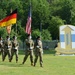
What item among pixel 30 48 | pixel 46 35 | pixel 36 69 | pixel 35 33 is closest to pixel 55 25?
pixel 46 35

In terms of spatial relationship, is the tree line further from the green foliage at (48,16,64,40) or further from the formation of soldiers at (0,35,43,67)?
the formation of soldiers at (0,35,43,67)

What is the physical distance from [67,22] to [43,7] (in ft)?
20.8

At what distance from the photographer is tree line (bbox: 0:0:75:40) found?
244 feet

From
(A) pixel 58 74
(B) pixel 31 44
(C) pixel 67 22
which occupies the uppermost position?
(C) pixel 67 22

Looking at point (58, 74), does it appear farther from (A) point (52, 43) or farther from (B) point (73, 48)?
(A) point (52, 43)

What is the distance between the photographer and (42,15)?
78188 mm

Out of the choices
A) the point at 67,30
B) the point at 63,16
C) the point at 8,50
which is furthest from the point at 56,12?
the point at 8,50

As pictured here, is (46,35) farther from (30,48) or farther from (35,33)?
(30,48)

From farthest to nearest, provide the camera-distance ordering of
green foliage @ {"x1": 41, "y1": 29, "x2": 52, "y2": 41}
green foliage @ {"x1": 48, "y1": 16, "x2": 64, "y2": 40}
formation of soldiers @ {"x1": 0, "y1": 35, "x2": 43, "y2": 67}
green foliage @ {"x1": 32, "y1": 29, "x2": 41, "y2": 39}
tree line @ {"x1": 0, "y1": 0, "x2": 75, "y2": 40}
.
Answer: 1. tree line @ {"x1": 0, "y1": 0, "x2": 75, "y2": 40}
2. green foliage @ {"x1": 41, "y1": 29, "x2": 52, "y2": 41}
3. green foliage @ {"x1": 48, "y1": 16, "x2": 64, "y2": 40}
4. green foliage @ {"x1": 32, "y1": 29, "x2": 41, "y2": 39}
5. formation of soldiers @ {"x1": 0, "y1": 35, "x2": 43, "y2": 67}

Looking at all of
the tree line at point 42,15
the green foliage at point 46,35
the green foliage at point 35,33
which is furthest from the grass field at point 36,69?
the tree line at point 42,15

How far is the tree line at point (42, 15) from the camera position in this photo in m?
74.4

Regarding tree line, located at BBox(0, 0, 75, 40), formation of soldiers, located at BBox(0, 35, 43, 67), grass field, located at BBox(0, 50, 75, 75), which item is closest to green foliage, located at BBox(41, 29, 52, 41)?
tree line, located at BBox(0, 0, 75, 40)

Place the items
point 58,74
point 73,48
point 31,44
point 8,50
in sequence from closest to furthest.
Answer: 1. point 58,74
2. point 31,44
3. point 8,50
4. point 73,48

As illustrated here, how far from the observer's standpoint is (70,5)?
250 ft
